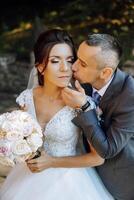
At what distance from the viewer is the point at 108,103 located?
2428mm

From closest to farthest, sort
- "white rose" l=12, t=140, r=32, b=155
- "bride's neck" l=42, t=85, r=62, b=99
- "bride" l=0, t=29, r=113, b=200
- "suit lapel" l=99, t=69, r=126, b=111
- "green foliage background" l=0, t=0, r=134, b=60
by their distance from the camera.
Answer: "white rose" l=12, t=140, r=32, b=155 < "suit lapel" l=99, t=69, r=126, b=111 < "bride" l=0, t=29, r=113, b=200 < "bride's neck" l=42, t=85, r=62, b=99 < "green foliage background" l=0, t=0, r=134, b=60

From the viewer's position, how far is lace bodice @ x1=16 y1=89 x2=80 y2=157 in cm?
265

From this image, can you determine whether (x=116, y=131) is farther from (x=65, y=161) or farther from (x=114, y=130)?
(x=65, y=161)

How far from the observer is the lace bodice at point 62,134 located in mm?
2648

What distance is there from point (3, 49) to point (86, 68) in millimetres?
6989

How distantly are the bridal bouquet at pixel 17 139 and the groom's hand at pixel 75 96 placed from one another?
25 cm

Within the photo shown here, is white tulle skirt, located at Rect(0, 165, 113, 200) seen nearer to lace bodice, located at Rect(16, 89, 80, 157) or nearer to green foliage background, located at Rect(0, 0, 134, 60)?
lace bodice, located at Rect(16, 89, 80, 157)

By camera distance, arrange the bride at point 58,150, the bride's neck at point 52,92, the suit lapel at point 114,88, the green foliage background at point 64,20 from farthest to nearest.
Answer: the green foliage background at point 64,20
the bride's neck at point 52,92
the bride at point 58,150
the suit lapel at point 114,88

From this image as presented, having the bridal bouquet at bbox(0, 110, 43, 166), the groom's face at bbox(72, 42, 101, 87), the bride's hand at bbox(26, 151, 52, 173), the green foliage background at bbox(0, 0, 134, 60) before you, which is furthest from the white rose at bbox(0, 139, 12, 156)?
the green foliage background at bbox(0, 0, 134, 60)

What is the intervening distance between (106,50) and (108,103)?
0.88 feet

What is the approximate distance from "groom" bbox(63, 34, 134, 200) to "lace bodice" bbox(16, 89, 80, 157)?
0.14m

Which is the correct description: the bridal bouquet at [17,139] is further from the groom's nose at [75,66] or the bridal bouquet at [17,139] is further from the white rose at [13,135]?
the groom's nose at [75,66]

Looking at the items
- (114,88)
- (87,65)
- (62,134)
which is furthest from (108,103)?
(62,134)

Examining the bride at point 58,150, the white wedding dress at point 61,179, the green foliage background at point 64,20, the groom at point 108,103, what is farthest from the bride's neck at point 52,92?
the green foliage background at point 64,20
